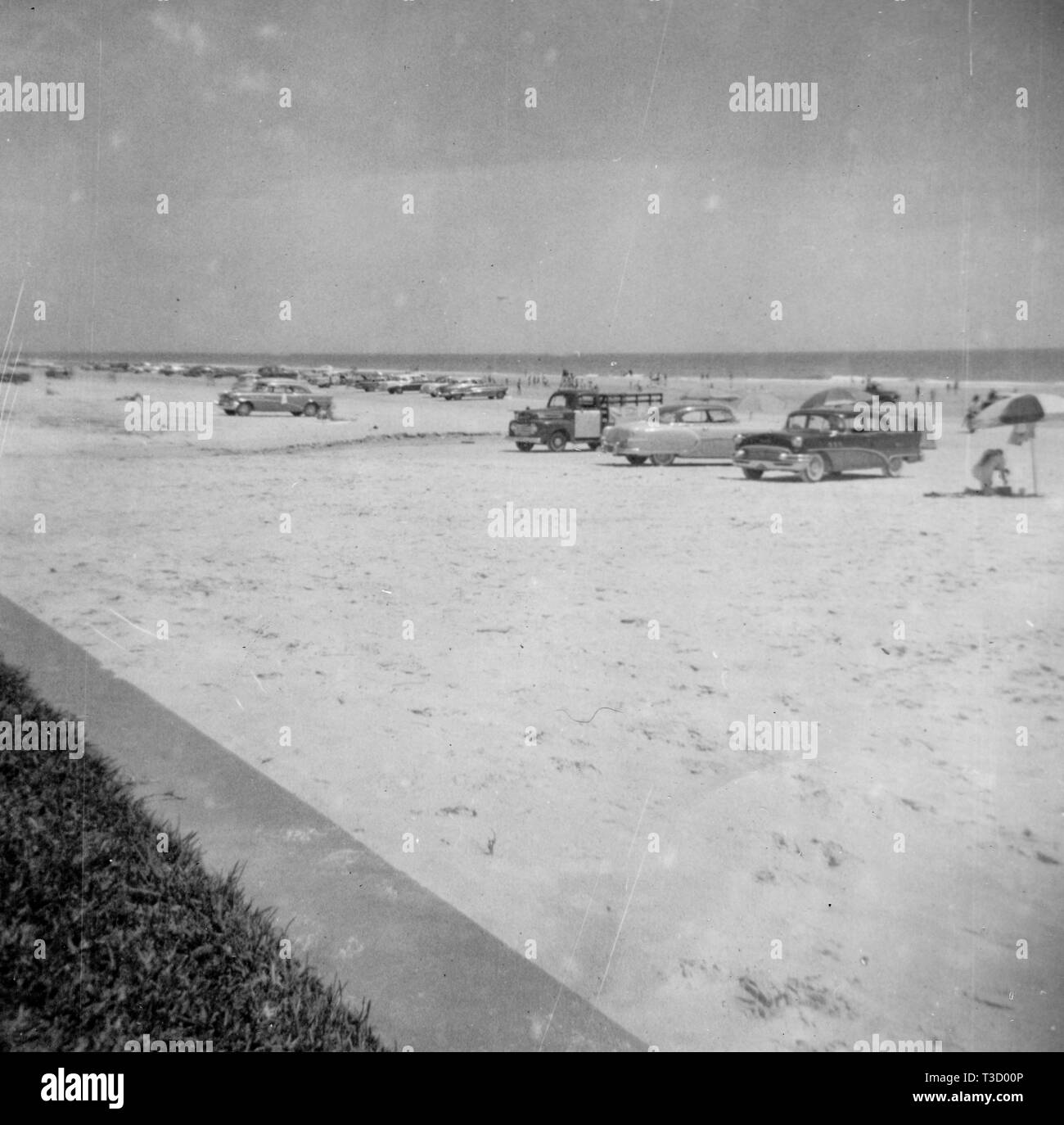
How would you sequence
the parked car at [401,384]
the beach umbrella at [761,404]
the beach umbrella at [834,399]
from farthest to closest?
1. the parked car at [401,384]
2. the beach umbrella at [761,404]
3. the beach umbrella at [834,399]

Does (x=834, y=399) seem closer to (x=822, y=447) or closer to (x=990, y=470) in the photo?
(x=822, y=447)

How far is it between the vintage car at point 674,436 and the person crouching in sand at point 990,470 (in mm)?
5380

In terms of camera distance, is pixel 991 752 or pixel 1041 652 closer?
pixel 991 752

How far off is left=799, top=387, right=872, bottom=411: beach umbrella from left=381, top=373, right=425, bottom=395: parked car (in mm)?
26853

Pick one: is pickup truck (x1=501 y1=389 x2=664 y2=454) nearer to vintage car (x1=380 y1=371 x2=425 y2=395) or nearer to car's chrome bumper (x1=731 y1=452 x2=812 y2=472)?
car's chrome bumper (x1=731 y1=452 x2=812 y2=472)

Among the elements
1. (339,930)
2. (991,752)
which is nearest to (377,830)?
(339,930)

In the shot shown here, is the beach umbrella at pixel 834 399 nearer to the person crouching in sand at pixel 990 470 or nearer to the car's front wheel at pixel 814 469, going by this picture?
the car's front wheel at pixel 814 469

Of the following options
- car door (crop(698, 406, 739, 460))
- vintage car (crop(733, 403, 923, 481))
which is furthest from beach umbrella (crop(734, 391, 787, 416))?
vintage car (crop(733, 403, 923, 481))

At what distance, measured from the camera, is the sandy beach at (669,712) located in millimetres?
3457

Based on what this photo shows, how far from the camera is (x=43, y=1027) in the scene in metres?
2.95

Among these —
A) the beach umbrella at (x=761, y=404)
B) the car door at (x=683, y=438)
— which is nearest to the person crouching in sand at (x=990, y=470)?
the car door at (x=683, y=438)

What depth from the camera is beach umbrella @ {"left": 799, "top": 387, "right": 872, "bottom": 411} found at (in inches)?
622
